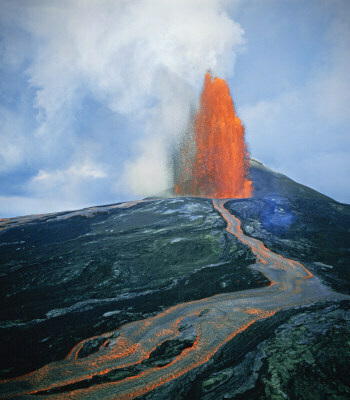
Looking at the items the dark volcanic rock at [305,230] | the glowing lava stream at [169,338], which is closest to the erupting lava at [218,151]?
the dark volcanic rock at [305,230]

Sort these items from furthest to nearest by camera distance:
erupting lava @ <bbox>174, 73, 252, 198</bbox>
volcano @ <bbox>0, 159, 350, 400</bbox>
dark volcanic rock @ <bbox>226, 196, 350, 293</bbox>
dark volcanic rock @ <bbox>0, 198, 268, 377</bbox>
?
erupting lava @ <bbox>174, 73, 252, 198</bbox>, dark volcanic rock @ <bbox>226, 196, 350, 293</bbox>, dark volcanic rock @ <bbox>0, 198, 268, 377</bbox>, volcano @ <bbox>0, 159, 350, 400</bbox>

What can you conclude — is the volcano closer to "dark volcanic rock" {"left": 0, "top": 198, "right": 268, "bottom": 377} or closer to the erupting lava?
"dark volcanic rock" {"left": 0, "top": 198, "right": 268, "bottom": 377}

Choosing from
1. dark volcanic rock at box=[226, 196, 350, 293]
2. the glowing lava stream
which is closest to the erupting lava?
dark volcanic rock at box=[226, 196, 350, 293]

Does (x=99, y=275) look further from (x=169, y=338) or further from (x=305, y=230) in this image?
→ (x=305, y=230)

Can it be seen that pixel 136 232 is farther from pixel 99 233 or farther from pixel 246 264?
pixel 246 264

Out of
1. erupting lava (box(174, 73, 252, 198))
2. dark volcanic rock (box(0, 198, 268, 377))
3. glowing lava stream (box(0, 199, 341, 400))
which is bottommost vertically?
glowing lava stream (box(0, 199, 341, 400))

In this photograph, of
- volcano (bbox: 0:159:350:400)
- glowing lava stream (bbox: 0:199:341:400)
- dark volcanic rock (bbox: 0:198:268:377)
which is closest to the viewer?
volcano (bbox: 0:159:350:400)

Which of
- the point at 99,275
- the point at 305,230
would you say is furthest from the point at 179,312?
the point at 305,230
